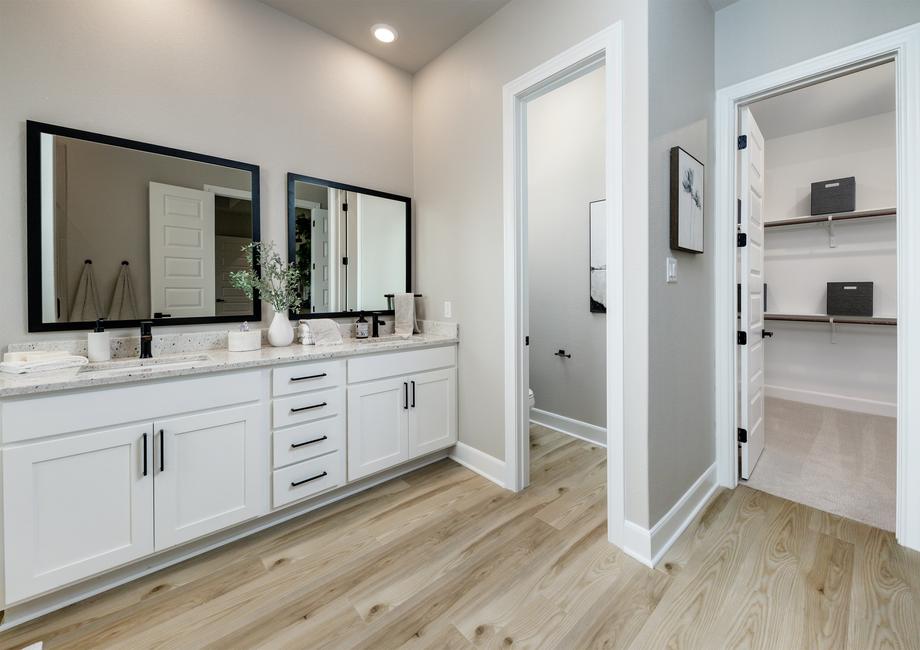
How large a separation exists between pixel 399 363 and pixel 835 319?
4.06 m

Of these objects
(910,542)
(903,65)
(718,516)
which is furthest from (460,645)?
(903,65)

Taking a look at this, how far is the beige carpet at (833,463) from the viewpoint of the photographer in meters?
2.18

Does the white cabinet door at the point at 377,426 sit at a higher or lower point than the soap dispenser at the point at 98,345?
lower

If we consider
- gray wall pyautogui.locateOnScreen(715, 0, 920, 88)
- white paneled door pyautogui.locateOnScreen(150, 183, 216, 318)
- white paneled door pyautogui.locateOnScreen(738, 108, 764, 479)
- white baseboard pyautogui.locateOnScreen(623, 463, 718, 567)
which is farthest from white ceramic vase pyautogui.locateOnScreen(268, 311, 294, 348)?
gray wall pyautogui.locateOnScreen(715, 0, 920, 88)

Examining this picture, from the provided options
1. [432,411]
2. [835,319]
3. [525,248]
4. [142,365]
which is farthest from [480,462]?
[835,319]

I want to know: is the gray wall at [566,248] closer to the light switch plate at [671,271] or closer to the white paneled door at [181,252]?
the light switch plate at [671,271]

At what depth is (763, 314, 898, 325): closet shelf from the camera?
138 inches

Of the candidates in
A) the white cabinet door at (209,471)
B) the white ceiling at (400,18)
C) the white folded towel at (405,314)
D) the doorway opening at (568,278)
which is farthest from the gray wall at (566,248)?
the white cabinet door at (209,471)

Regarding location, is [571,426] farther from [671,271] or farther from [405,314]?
[671,271]

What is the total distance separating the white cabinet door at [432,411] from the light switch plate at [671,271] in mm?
1427

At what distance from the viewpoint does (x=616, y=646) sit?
133cm

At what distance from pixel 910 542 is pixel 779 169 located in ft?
12.5

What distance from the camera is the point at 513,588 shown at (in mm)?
1602

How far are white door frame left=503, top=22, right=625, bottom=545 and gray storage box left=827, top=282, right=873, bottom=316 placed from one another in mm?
3474
